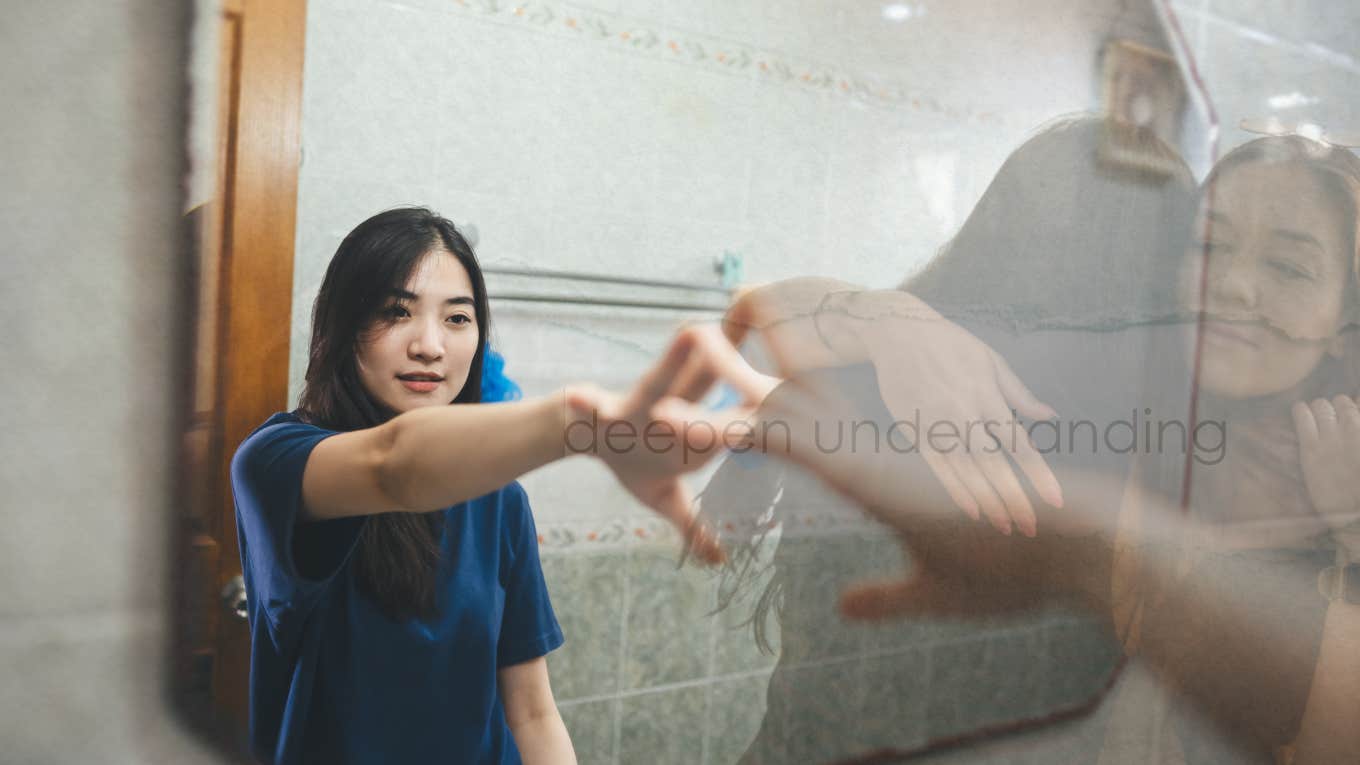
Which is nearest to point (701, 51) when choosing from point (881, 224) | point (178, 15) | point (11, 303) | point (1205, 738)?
point (881, 224)

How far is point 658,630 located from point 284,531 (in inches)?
17.8

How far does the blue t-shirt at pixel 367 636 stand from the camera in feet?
2.11

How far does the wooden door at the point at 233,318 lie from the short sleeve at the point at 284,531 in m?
0.17

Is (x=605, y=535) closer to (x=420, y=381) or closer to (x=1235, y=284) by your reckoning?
(x=420, y=381)

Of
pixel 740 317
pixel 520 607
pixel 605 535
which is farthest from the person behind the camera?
pixel 605 535

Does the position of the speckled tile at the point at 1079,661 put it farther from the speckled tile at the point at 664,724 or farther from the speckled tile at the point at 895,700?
the speckled tile at the point at 664,724

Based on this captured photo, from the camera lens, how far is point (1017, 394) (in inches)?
25.0

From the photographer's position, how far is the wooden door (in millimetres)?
790

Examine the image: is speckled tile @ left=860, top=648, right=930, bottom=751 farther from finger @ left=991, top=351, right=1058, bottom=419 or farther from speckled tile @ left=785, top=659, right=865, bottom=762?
finger @ left=991, top=351, right=1058, bottom=419

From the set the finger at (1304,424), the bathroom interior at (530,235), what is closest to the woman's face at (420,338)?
the bathroom interior at (530,235)

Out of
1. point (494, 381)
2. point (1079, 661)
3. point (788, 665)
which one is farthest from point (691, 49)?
point (1079, 661)

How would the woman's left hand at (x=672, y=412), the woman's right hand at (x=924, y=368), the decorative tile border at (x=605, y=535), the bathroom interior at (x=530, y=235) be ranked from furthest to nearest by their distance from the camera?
the decorative tile border at (x=605, y=535), the bathroom interior at (x=530, y=235), the woman's right hand at (x=924, y=368), the woman's left hand at (x=672, y=412)

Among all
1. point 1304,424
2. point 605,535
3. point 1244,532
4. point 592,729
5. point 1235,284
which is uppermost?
point 1235,284

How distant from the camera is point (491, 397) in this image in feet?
2.53
